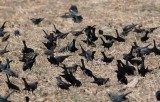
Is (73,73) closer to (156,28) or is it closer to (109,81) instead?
(109,81)

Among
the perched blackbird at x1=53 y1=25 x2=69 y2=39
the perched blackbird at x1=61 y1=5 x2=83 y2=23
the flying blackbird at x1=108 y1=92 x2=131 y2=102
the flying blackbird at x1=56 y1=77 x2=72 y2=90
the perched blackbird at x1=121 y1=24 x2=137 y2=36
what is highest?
the perched blackbird at x1=61 y1=5 x2=83 y2=23

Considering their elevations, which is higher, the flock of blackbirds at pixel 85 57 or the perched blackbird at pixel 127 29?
the perched blackbird at pixel 127 29

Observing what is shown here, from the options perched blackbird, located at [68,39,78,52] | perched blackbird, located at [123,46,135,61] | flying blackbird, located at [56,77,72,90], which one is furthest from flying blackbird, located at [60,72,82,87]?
perched blackbird, located at [68,39,78,52]

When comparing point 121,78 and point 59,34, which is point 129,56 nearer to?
point 121,78

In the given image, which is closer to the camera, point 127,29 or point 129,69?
point 129,69

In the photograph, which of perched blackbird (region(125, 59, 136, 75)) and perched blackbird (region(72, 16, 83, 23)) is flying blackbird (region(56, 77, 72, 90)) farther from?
perched blackbird (region(72, 16, 83, 23))

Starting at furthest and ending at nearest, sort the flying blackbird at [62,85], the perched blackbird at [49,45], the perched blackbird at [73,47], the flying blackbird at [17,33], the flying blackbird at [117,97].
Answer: the flying blackbird at [17,33], the perched blackbird at [49,45], the perched blackbird at [73,47], the flying blackbird at [62,85], the flying blackbird at [117,97]

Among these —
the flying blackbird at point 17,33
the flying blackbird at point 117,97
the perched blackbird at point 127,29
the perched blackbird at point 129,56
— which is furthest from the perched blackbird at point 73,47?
the flying blackbird at point 117,97

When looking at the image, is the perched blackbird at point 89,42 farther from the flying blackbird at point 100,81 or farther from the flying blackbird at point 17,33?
the flying blackbird at point 17,33

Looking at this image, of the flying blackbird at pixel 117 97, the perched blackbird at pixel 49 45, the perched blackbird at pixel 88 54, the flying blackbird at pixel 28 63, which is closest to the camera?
the flying blackbird at pixel 117 97

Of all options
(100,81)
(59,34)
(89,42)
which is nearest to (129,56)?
(100,81)

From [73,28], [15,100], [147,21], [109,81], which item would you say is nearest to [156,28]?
[147,21]
